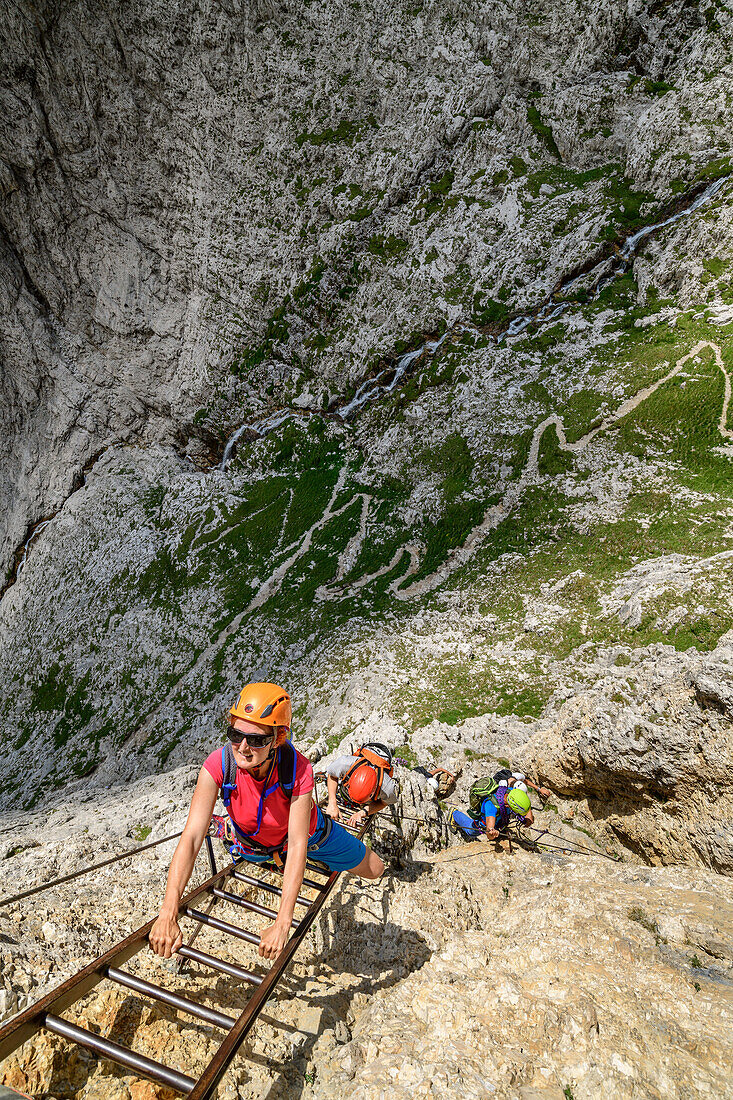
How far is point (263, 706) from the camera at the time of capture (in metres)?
4.98

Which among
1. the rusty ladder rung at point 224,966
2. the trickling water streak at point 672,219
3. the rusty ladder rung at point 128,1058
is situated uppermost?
the trickling water streak at point 672,219

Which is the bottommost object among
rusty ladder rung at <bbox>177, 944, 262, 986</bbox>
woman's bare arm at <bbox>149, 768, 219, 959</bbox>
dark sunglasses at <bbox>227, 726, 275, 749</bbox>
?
rusty ladder rung at <bbox>177, 944, 262, 986</bbox>

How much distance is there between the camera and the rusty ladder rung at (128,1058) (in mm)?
3299

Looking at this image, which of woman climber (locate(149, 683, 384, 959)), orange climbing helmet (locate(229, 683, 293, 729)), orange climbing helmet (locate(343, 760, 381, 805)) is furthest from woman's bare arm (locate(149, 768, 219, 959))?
orange climbing helmet (locate(343, 760, 381, 805))

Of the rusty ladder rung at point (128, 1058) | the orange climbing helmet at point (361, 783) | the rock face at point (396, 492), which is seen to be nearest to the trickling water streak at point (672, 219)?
the rock face at point (396, 492)

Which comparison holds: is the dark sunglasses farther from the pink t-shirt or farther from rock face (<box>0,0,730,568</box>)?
rock face (<box>0,0,730,568</box>)

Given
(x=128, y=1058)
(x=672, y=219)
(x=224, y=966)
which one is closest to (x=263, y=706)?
(x=224, y=966)

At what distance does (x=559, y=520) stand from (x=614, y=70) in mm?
48723

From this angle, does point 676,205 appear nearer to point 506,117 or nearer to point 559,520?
point 506,117

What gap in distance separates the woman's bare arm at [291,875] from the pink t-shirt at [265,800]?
146mm

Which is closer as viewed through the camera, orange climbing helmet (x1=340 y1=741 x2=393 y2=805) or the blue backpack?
the blue backpack

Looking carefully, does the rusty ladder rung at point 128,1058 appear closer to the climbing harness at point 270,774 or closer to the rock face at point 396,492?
the rock face at point 396,492

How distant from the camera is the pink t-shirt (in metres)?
5.26

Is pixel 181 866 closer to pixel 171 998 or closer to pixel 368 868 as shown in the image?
pixel 171 998
